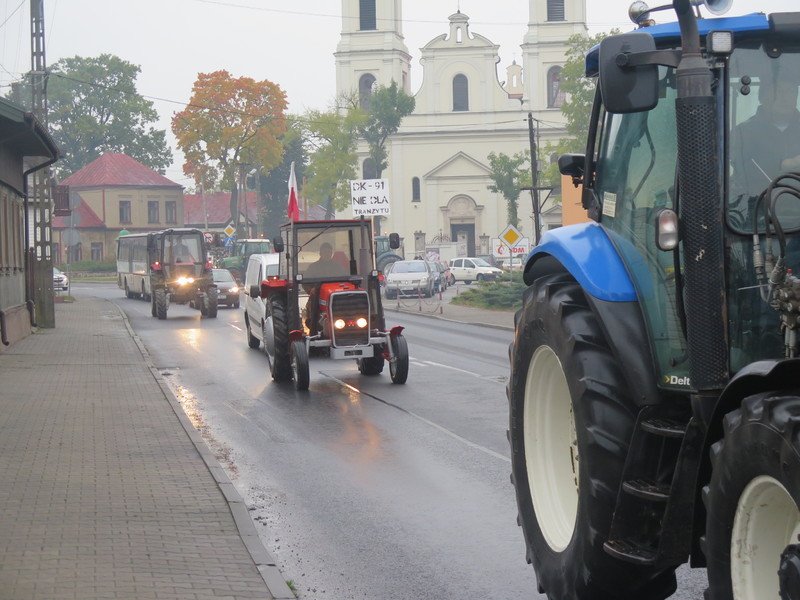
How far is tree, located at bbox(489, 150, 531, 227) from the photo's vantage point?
88062 millimetres

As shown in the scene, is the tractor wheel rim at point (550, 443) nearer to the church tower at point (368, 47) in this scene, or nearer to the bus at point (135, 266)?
the bus at point (135, 266)

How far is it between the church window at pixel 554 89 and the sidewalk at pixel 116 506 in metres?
80.4

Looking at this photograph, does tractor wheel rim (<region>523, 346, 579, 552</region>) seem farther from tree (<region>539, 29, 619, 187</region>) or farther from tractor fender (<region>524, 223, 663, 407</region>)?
tree (<region>539, 29, 619, 187</region>)

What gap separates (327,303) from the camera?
57.5ft

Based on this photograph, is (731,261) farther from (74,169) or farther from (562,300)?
(74,169)

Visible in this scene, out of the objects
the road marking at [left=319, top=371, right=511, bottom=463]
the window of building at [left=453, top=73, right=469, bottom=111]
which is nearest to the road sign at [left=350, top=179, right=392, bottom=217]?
the road marking at [left=319, top=371, right=511, bottom=463]

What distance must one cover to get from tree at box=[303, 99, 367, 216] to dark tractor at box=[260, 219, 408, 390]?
72.2m

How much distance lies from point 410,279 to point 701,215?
4818cm

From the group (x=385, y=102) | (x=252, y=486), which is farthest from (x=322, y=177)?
(x=252, y=486)

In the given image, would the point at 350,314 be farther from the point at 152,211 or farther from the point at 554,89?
the point at 152,211

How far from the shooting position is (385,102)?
9256 centimetres

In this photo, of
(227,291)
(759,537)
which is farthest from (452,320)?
(759,537)

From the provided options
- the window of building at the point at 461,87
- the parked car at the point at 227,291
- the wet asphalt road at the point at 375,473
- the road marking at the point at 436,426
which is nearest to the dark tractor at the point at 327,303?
the wet asphalt road at the point at 375,473

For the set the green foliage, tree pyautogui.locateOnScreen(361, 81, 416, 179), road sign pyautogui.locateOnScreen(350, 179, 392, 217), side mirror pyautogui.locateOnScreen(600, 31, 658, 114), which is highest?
tree pyautogui.locateOnScreen(361, 81, 416, 179)
